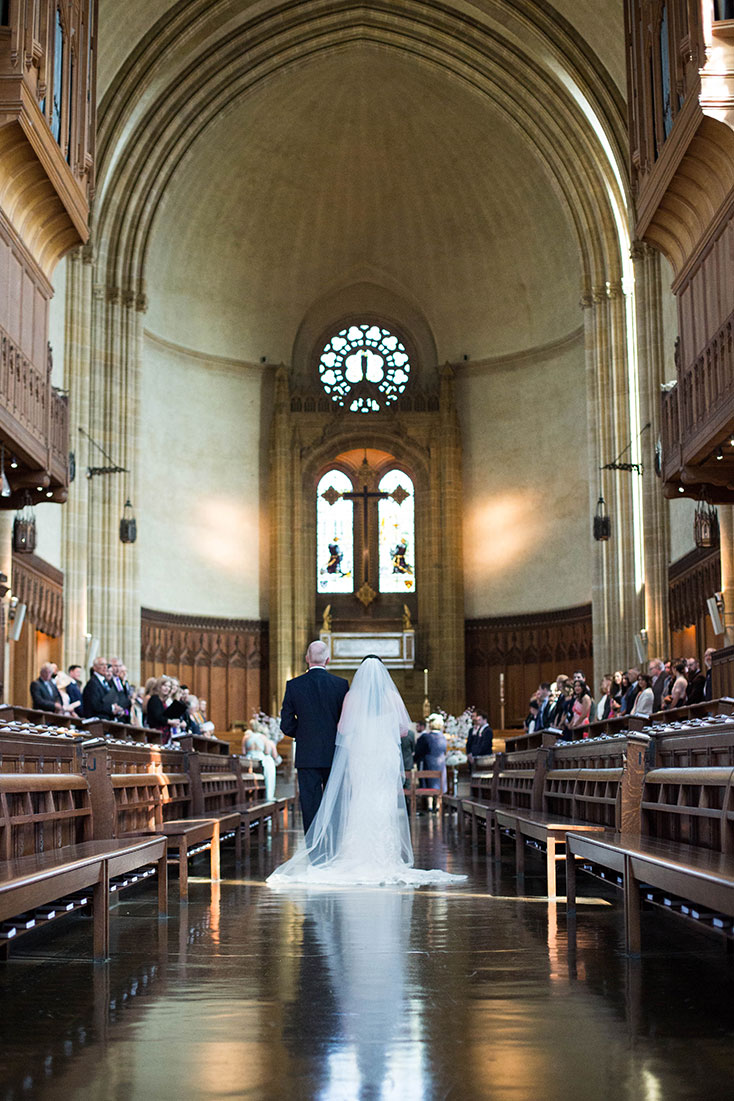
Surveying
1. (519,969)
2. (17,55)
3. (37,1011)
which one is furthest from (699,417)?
(37,1011)

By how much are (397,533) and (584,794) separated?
21.8 meters

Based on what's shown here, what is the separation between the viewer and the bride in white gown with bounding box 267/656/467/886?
826 centimetres

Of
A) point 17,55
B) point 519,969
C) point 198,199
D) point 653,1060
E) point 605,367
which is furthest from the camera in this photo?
point 198,199

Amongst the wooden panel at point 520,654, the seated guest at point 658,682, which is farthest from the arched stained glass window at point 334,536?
the seated guest at point 658,682

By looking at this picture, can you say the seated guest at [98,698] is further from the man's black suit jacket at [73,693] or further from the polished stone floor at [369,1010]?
the polished stone floor at [369,1010]

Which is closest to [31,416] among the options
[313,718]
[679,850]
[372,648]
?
[313,718]

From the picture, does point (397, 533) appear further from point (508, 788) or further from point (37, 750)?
point (37, 750)

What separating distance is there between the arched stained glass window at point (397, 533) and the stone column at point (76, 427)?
30.4 ft

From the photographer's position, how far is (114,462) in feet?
79.0

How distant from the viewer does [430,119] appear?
2733 centimetres

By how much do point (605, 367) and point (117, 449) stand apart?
927cm

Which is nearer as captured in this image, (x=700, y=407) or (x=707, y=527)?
(x=700, y=407)

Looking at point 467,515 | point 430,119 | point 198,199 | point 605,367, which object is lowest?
point 467,515

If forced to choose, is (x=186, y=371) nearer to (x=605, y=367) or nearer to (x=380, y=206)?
(x=380, y=206)
